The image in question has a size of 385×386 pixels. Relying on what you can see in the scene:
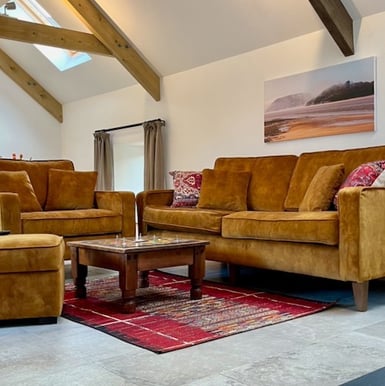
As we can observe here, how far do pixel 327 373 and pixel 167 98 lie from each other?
16.0 feet

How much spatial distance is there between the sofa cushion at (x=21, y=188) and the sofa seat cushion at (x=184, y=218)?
3.09 feet

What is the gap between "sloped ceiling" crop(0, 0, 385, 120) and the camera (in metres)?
4.62

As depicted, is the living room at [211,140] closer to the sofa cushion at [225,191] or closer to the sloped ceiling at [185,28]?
the sloped ceiling at [185,28]

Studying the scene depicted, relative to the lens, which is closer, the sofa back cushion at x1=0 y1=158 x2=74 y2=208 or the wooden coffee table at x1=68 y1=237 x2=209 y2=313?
→ the wooden coffee table at x1=68 y1=237 x2=209 y2=313

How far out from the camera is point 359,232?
9.11 feet

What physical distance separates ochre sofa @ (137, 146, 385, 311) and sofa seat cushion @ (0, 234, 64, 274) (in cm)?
137

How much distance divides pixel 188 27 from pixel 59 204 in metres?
2.34

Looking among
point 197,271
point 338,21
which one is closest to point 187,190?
point 197,271

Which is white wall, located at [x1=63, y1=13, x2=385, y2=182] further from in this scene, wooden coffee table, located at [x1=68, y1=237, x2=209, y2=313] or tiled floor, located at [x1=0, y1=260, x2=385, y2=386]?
tiled floor, located at [x1=0, y1=260, x2=385, y2=386]

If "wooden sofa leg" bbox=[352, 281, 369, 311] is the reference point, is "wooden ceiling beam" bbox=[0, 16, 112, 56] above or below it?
above

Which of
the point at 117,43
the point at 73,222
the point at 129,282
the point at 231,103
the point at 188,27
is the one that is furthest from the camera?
the point at 117,43

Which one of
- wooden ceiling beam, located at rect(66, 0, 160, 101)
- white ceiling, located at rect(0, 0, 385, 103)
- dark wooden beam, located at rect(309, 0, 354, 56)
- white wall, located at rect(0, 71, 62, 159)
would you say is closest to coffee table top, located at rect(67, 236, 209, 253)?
dark wooden beam, located at rect(309, 0, 354, 56)

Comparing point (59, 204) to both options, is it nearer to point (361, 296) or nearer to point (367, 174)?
point (367, 174)

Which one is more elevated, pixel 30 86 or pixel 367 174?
pixel 30 86
